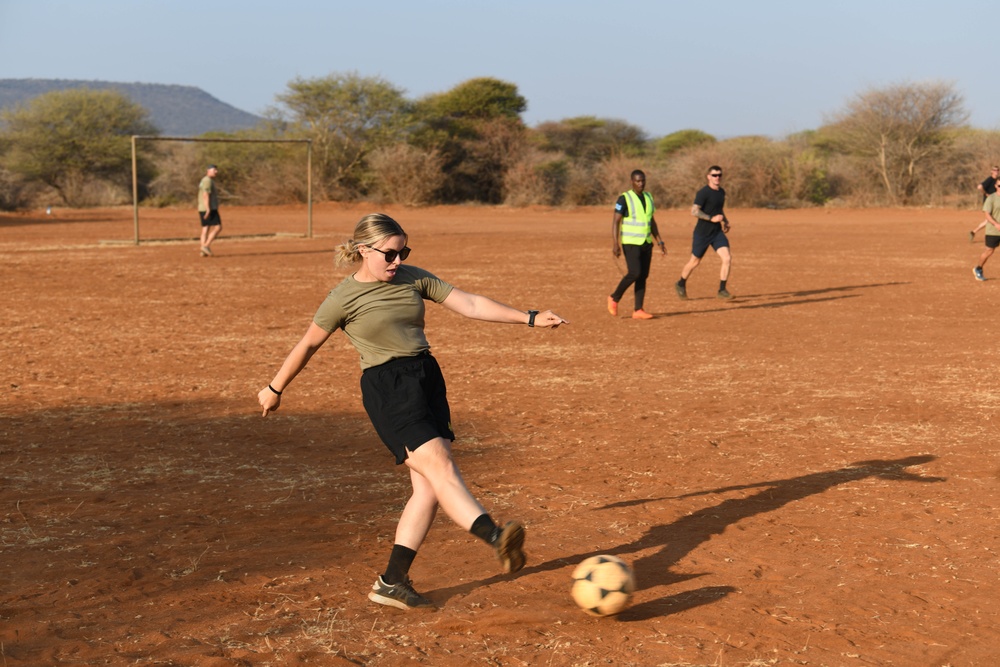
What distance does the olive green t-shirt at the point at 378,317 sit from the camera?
466 centimetres

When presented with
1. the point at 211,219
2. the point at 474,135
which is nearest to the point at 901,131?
the point at 474,135

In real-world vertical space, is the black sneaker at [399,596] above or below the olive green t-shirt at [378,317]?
below

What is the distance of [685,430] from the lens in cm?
803

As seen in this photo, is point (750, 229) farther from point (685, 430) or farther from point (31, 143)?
point (31, 143)

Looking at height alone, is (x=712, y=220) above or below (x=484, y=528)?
above

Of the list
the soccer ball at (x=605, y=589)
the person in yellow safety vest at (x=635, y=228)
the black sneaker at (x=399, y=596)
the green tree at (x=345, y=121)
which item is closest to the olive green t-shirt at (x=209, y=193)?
the person in yellow safety vest at (x=635, y=228)

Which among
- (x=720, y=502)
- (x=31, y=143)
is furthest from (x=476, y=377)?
(x=31, y=143)

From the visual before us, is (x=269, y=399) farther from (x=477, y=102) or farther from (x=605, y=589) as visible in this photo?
(x=477, y=102)

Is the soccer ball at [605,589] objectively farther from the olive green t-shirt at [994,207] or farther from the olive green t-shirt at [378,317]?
the olive green t-shirt at [994,207]

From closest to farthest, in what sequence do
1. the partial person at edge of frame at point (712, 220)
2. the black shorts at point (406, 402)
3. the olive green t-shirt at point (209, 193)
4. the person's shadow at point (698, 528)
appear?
the black shorts at point (406, 402) < the person's shadow at point (698, 528) < the partial person at edge of frame at point (712, 220) < the olive green t-shirt at point (209, 193)

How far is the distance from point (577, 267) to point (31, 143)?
3828 cm

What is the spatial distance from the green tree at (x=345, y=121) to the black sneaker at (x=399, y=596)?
150 ft

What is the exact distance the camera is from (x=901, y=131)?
46844 mm

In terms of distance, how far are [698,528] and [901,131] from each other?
45225 millimetres
